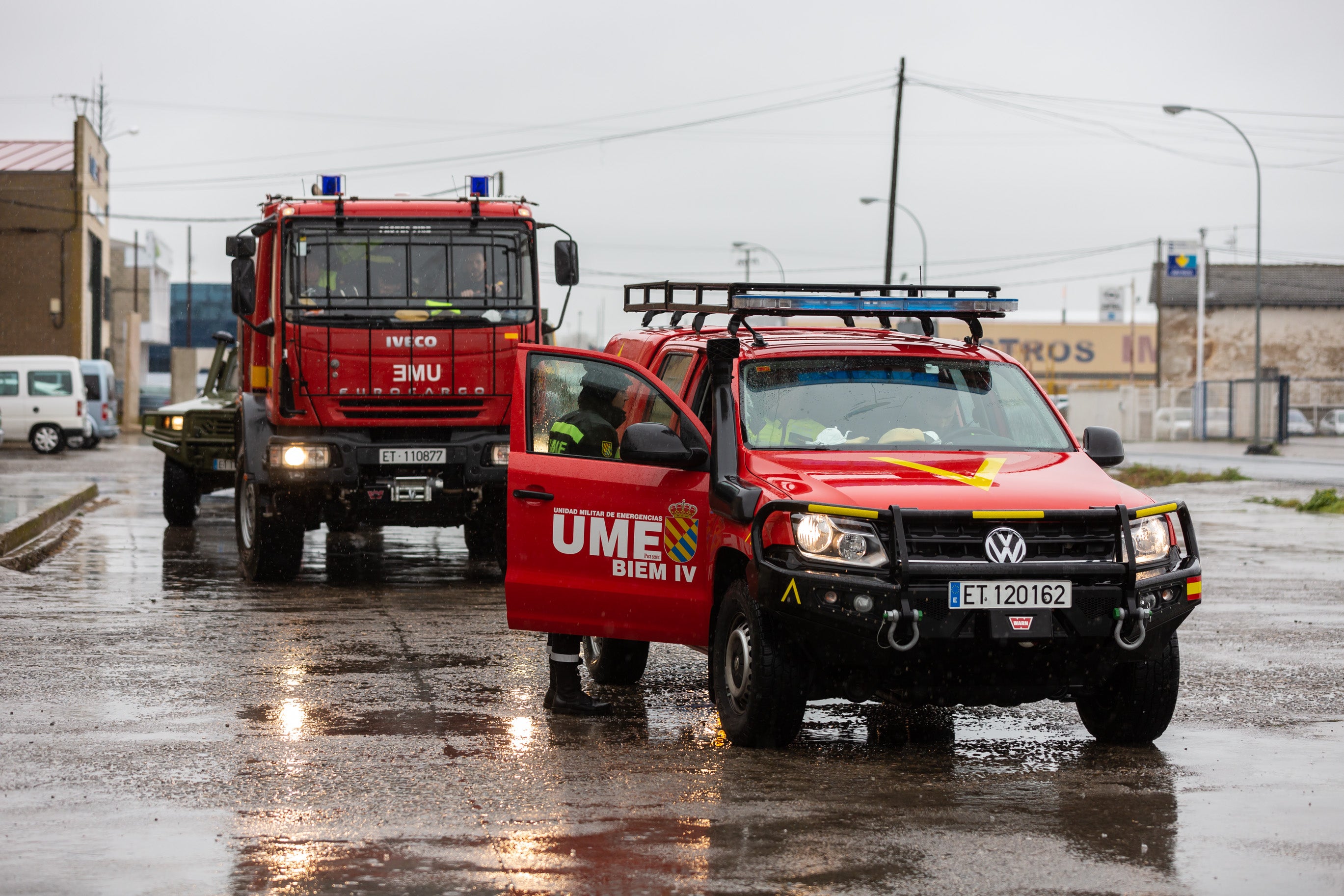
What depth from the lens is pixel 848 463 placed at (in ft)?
23.8

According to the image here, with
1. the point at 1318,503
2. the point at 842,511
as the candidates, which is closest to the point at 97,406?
the point at 1318,503

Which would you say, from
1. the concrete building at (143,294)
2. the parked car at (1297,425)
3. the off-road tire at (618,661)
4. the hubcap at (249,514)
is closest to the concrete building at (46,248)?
the concrete building at (143,294)

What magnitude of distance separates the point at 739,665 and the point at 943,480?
1.16 m

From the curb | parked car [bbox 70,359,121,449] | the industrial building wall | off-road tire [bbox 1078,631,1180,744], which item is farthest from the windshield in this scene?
the industrial building wall

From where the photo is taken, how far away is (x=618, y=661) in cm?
878

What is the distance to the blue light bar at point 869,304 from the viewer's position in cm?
795

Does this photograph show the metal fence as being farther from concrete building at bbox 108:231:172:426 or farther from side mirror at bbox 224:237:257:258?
concrete building at bbox 108:231:172:426

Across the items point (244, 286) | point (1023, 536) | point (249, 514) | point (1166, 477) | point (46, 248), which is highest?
point (46, 248)

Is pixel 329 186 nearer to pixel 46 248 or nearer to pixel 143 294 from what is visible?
pixel 46 248

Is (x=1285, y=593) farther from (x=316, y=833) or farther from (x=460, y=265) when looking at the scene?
(x=316, y=833)

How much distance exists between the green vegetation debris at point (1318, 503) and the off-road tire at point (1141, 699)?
17172 mm

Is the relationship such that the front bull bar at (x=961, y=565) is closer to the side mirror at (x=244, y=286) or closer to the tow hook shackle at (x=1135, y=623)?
the tow hook shackle at (x=1135, y=623)

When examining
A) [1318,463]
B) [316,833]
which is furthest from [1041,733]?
[1318,463]

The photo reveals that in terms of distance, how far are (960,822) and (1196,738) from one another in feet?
6.93
